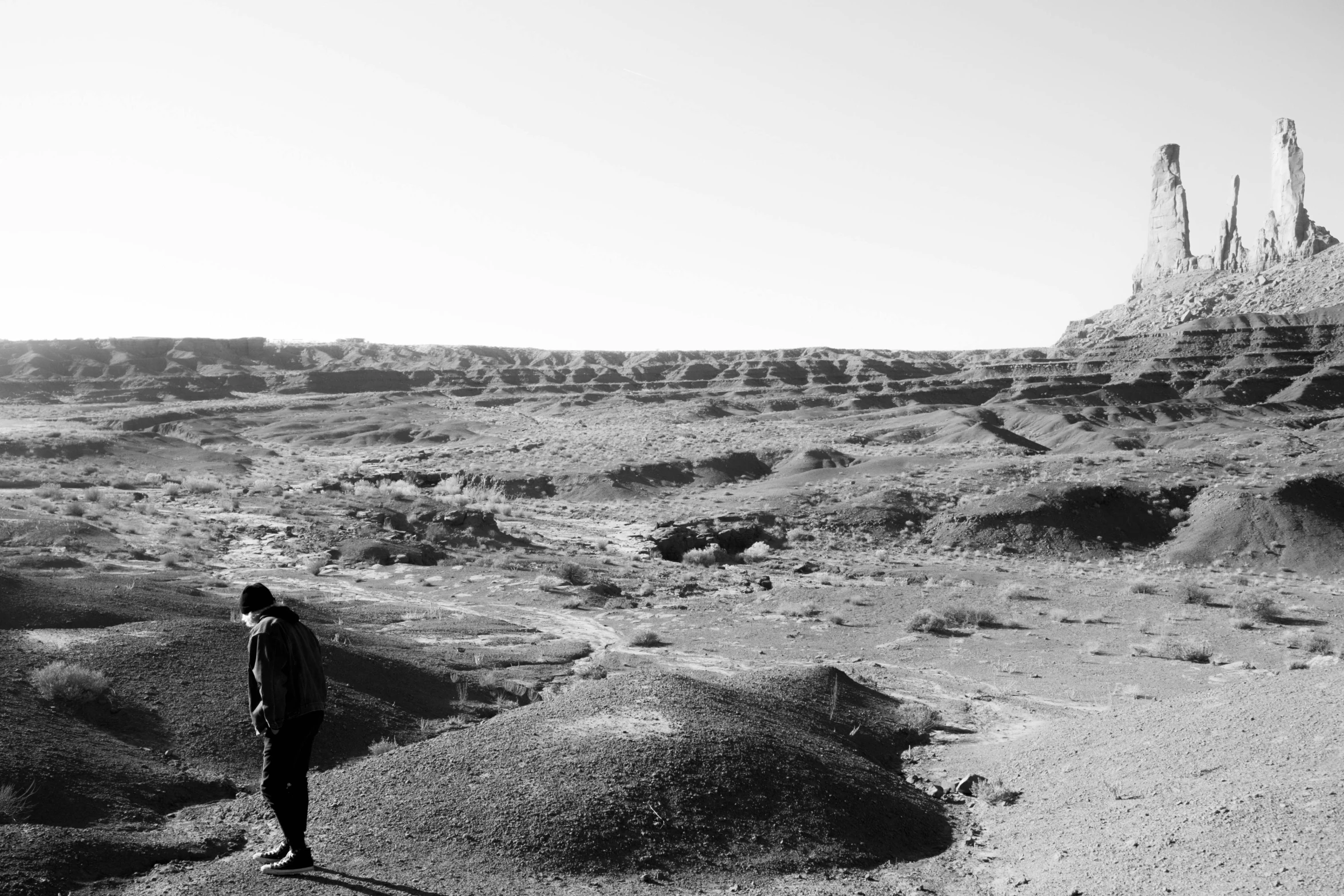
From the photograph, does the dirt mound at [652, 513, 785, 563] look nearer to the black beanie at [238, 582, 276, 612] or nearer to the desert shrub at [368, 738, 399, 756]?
the desert shrub at [368, 738, 399, 756]

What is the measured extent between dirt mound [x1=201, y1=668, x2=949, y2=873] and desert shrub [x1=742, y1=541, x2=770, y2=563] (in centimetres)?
2486

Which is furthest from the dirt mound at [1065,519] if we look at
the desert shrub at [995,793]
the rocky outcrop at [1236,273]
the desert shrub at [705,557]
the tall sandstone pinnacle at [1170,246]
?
the tall sandstone pinnacle at [1170,246]

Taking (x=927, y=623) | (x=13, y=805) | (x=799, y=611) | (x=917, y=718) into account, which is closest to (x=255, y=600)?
(x=13, y=805)

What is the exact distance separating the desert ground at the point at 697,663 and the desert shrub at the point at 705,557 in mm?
530

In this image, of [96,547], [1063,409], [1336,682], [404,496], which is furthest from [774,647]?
[1063,409]

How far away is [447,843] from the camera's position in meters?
8.08

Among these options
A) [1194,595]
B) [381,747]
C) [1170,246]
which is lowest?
[1194,595]

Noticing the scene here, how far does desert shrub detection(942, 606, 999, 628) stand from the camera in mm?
25531

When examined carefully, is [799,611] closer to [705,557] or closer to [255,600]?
[705,557]

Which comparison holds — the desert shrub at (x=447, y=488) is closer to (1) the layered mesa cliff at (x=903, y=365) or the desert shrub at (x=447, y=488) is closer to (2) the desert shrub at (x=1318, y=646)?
(2) the desert shrub at (x=1318, y=646)

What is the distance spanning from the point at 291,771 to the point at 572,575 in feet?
76.8

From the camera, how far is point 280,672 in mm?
6879

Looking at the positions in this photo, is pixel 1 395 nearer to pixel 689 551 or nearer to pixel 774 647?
pixel 689 551

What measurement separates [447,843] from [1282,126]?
731 ft
